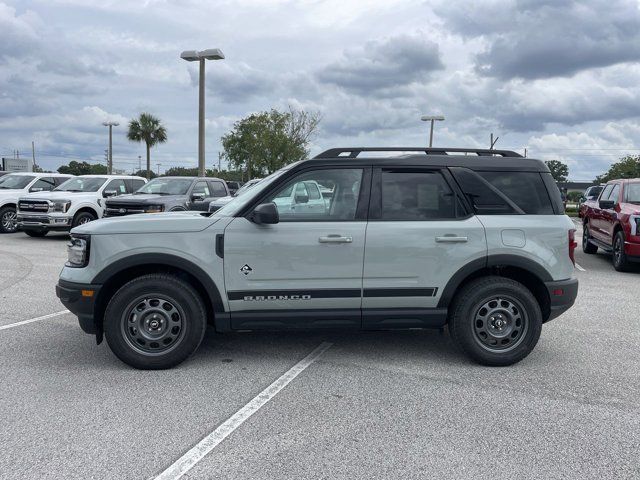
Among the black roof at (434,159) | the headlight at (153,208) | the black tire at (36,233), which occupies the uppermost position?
the black roof at (434,159)

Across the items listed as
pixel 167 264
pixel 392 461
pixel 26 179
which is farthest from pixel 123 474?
pixel 26 179

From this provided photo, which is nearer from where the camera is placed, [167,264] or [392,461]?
[392,461]

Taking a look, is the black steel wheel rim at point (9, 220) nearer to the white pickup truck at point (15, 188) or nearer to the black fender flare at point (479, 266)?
the white pickup truck at point (15, 188)

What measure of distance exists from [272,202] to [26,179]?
15.4 meters

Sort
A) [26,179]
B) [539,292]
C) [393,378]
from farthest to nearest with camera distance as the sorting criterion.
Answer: [26,179], [539,292], [393,378]

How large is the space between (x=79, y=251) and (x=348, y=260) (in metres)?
2.20

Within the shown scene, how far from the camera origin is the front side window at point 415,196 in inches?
183

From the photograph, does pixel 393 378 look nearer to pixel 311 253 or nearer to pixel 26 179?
pixel 311 253

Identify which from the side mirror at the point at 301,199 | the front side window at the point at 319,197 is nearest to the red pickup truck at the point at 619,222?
the front side window at the point at 319,197

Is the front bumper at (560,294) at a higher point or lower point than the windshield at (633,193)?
lower

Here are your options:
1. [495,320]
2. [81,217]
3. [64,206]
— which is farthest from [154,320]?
[81,217]

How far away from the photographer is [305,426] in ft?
11.6

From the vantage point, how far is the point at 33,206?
14406mm

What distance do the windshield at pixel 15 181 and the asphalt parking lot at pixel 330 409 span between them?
499 inches
